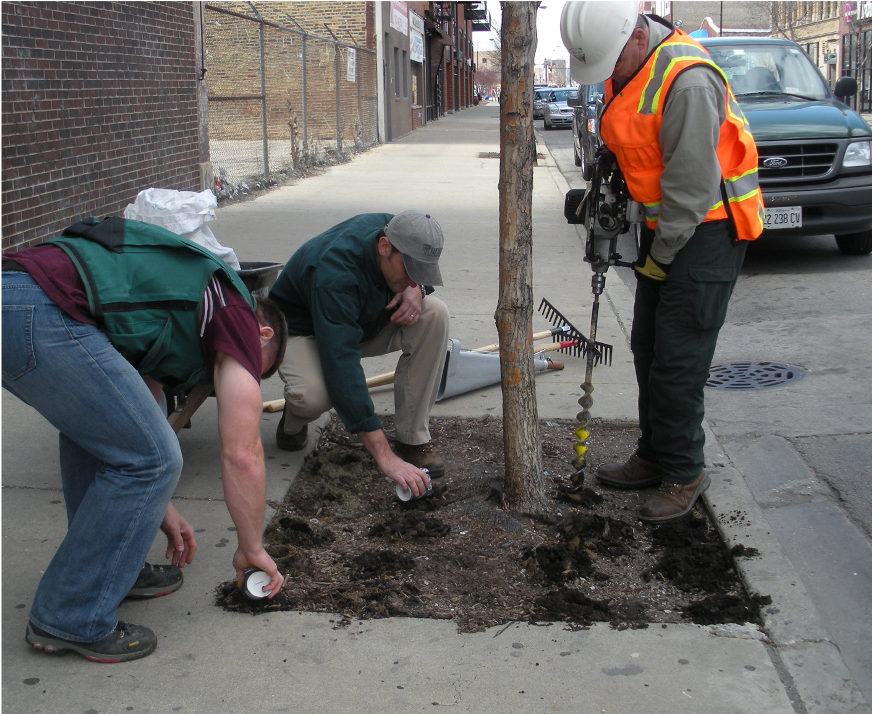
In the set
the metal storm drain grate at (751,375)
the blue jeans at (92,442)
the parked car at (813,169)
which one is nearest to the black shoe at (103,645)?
the blue jeans at (92,442)

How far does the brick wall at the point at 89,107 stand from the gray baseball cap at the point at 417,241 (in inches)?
A: 200

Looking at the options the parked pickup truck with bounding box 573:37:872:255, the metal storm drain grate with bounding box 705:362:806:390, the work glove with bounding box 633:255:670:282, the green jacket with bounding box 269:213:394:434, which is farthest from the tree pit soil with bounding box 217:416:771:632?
the parked pickup truck with bounding box 573:37:872:255

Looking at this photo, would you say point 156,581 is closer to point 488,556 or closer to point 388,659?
point 388,659

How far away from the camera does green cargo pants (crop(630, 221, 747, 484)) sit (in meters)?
3.30

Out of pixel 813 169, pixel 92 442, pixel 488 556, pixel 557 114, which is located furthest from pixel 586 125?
pixel 557 114

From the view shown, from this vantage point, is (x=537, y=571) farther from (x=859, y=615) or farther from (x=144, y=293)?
(x=144, y=293)

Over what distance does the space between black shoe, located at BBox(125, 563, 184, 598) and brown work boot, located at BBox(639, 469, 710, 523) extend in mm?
1767

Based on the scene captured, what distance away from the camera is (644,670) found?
2.54 m

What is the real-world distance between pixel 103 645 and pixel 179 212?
1922mm

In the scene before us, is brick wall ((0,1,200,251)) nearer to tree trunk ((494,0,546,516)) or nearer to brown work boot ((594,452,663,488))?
tree trunk ((494,0,546,516))

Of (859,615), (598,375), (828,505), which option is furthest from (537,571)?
(598,375)

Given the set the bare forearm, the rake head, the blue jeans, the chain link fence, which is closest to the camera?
the blue jeans

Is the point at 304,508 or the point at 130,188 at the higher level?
the point at 130,188

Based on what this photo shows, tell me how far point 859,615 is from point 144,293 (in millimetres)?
2391
